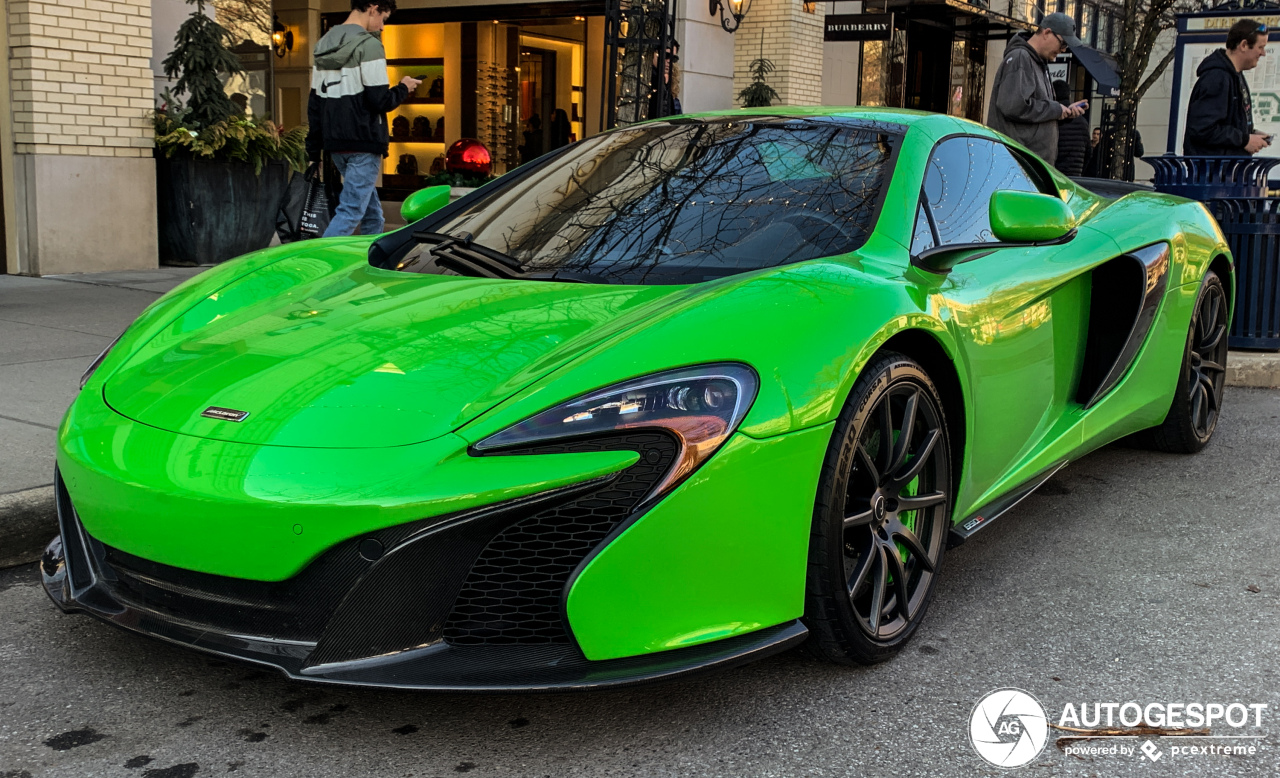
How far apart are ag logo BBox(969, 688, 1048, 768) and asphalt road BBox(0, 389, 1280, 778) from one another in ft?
0.09

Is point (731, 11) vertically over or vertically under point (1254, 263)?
over

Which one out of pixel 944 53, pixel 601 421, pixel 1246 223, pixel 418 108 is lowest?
pixel 601 421

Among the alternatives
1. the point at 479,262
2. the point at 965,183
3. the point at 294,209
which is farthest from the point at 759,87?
the point at 479,262

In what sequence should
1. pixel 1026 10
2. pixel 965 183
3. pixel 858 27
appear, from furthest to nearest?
pixel 1026 10, pixel 858 27, pixel 965 183

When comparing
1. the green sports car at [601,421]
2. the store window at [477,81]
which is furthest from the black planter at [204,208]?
the store window at [477,81]

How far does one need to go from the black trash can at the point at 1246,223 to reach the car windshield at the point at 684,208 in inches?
166

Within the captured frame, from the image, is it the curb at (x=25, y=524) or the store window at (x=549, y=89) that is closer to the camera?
the curb at (x=25, y=524)

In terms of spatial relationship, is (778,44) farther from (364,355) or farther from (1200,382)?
(364,355)

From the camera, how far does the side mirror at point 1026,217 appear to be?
3141 millimetres

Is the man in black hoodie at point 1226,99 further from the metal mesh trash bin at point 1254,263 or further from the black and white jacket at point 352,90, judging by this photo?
the black and white jacket at point 352,90

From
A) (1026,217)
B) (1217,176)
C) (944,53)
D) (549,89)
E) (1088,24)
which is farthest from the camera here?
(1088,24)

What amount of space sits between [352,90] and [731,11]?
1054cm

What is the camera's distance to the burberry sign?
17.8 meters

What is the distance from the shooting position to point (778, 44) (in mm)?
17281
